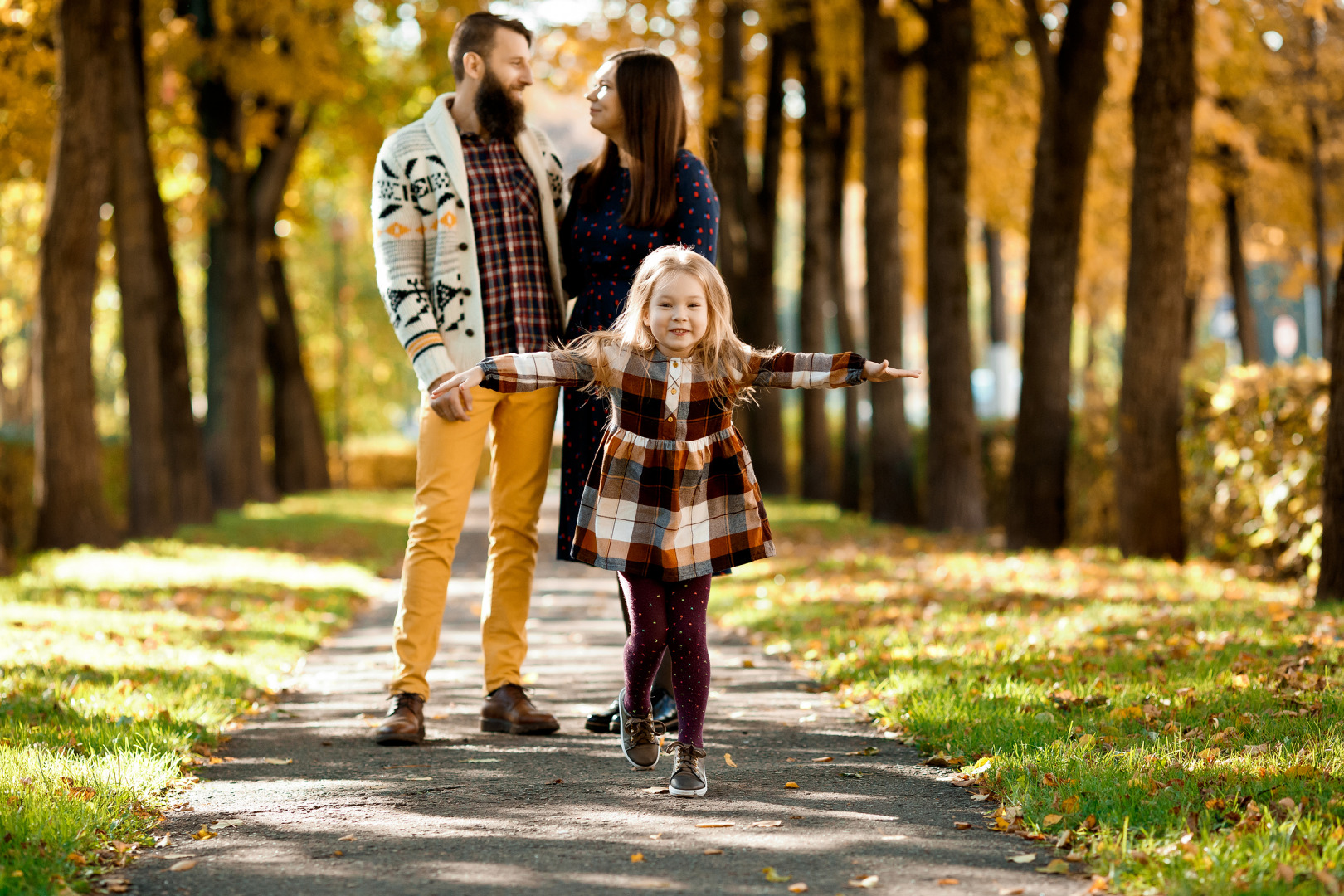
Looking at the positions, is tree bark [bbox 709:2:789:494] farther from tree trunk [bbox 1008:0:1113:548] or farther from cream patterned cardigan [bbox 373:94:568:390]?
cream patterned cardigan [bbox 373:94:568:390]

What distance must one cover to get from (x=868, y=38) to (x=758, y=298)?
5.43 m

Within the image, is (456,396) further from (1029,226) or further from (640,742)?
(1029,226)

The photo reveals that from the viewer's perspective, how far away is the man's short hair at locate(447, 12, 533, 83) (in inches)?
189

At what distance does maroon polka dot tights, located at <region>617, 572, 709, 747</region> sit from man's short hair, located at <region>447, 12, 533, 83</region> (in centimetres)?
201

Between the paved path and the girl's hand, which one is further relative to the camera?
the girl's hand

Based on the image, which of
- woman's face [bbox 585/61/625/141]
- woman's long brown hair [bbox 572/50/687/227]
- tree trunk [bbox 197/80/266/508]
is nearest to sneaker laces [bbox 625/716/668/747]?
woman's long brown hair [bbox 572/50/687/227]

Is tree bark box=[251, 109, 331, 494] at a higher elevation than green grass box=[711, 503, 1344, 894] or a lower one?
higher

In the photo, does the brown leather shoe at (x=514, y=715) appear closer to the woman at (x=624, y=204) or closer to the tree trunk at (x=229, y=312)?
the woman at (x=624, y=204)

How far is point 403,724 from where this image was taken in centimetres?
472

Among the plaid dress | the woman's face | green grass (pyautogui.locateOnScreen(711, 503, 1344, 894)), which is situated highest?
the woman's face

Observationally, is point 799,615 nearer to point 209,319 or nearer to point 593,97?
point 593,97

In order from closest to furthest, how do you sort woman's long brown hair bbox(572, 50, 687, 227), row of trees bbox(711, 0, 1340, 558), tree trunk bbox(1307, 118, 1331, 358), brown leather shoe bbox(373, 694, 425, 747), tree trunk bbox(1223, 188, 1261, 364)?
woman's long brown hair bbox(572, 50, 687, 227)
brown leather shoe bbox(373, 694, 425, 747)
row of trees bbox(711, 0, 1340, 558)
tree trunk bbox(1307, 118, 1331, 358)
tree trunk bbox(1223, 188, 1261, 364)

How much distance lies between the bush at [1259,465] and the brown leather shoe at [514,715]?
5533 millimetres

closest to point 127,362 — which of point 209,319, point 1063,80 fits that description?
point 209,319
